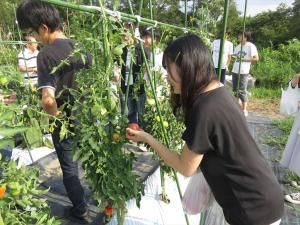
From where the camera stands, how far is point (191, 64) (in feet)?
3.75

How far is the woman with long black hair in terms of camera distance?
1.12 m

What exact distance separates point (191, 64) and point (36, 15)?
106 cm

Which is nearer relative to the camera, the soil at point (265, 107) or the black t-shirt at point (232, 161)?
the black t-shirt at point (232, 161)

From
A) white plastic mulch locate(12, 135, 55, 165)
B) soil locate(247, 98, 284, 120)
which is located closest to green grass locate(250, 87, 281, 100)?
soil locate(247, 98, 284, 120)

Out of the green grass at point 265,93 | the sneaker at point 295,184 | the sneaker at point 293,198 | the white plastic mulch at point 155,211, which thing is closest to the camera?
the white plastic mulch at point 155,211

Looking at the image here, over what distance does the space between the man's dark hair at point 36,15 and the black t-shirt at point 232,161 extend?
43.3 inches

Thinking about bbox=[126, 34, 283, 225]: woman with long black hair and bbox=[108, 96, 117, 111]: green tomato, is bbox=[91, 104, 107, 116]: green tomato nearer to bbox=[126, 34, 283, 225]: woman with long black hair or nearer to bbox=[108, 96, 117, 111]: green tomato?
bbox=[108, 96, 117, 111]: green tomato

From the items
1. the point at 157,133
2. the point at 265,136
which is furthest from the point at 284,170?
the point at 157,133

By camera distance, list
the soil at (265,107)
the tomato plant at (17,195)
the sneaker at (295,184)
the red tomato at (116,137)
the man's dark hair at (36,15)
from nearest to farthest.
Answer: the tomato plant at (17,195) < the red tomato at (116,137) < the man's dark hair at (36,15) < the sneaker at (295,184) < the soil at (265,107)

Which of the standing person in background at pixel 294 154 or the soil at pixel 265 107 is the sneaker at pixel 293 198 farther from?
the soil at pixel 265 107

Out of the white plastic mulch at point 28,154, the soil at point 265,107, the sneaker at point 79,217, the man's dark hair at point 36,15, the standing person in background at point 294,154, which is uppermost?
the man's dark hair at point 36,15

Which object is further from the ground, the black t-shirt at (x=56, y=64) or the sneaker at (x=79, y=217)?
the black t-shirt at (x=56, y=64)

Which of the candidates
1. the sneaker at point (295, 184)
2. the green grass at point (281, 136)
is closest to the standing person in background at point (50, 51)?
the sneaker at point (295, 184)

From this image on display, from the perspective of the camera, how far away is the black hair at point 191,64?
114cm
